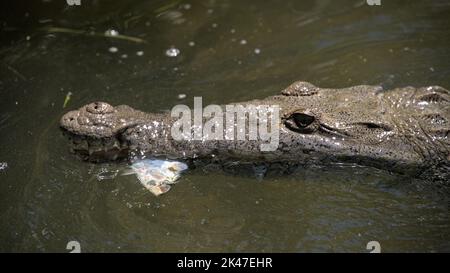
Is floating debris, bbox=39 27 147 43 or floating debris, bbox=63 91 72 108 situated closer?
floating debris, bbox=63 91 72 108

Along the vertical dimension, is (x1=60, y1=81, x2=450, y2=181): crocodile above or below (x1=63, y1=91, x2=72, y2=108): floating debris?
above

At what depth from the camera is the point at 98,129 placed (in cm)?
527

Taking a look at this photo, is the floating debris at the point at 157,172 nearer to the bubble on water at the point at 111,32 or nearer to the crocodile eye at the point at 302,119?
the crocodile eye at the point at 302,119

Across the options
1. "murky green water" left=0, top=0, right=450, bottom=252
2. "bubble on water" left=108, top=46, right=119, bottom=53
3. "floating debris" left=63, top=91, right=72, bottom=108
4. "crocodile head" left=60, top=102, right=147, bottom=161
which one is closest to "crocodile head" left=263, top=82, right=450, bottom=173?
"murky green water" left=0, top=0, right=450, bottom=252

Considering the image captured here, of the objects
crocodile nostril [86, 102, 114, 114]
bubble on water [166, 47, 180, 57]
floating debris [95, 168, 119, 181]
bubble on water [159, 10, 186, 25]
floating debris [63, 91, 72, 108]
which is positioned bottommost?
→ floating debris [95, 168, 119, 181]

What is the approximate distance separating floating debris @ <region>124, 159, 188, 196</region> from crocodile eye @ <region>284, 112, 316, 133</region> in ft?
3.68

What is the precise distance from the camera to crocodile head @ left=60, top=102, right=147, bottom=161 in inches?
208

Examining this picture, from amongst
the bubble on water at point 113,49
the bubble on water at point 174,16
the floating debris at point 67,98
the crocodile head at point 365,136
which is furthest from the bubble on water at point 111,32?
the crocodile head at point 365,136

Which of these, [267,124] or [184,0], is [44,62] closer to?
[184,0]

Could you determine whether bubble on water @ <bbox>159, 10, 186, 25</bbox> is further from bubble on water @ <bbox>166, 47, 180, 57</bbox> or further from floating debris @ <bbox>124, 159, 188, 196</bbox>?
floating debris @ <bbox>124, 159, 188, 196</bbox>

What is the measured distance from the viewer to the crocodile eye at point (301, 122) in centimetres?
541

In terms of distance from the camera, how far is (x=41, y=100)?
7.24 meters

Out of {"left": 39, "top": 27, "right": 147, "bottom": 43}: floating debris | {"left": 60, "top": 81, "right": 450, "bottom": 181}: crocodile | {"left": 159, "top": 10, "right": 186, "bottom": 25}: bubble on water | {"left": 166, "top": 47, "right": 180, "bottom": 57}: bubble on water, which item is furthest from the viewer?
{"left": 159, "top": 10, "right": 186, "bottom": 25}: bubble on water

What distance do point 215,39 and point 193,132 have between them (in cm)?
305
